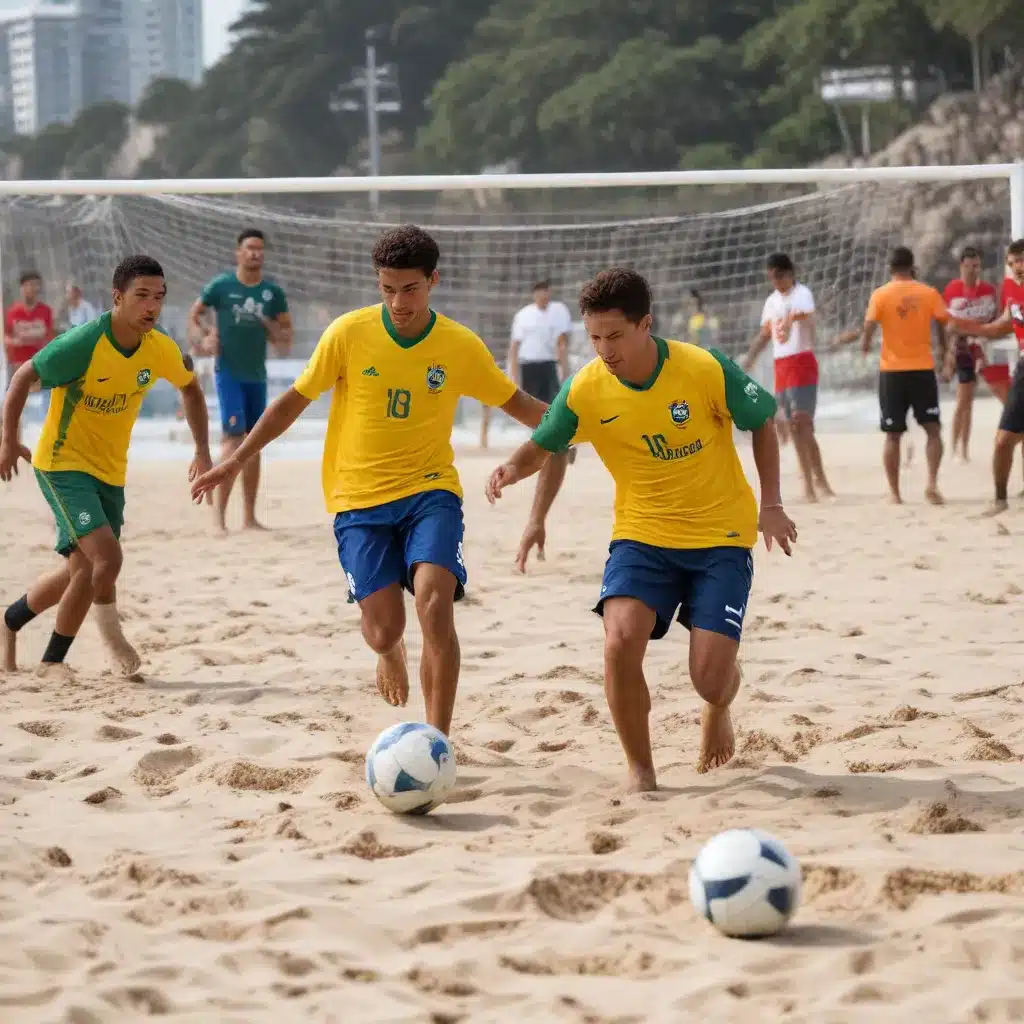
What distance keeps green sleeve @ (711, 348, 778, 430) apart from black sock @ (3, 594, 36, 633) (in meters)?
3.28

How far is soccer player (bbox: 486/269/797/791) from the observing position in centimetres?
Result: 481

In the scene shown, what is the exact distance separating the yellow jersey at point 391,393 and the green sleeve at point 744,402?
0.95 m

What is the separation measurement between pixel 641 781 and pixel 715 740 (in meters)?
0.37

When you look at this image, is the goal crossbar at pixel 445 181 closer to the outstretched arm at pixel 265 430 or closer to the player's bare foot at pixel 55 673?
the player's bare foot at pixel 55 673

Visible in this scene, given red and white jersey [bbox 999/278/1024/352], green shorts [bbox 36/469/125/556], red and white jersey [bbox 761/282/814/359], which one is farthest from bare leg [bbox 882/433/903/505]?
green shorts [bbox 36/469/125/556]

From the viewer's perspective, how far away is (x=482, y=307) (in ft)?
87.4

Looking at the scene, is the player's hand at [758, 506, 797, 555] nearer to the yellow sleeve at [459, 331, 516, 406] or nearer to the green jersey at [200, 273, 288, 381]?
the yellow sleeve at [459, 331, 516, 406]

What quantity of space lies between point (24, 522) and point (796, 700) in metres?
7.73

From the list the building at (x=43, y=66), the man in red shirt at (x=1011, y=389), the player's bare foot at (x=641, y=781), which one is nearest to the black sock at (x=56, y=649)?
the player's bare foot at (x=641, y=781)

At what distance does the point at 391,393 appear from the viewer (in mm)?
5434

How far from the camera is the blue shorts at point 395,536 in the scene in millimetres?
5395

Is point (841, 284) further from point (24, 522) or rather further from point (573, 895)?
point (573, 895)

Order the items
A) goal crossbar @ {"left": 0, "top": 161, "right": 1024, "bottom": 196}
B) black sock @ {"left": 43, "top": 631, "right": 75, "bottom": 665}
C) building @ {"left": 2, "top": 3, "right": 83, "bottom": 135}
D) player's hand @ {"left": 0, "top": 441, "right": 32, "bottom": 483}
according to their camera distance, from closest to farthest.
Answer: player's hand @ {"left": 0, "top": 441, "right": 32, "bottom": 483}, black sock @ {"left": 43, "top": 631, "right": 75, "bottom": 665}, goal crossbar @ {"left": 0, "top": 161, "right": 1024, "bottom": 196}, building @ {"left": 2, "top": 3, "right": 83, "bottom": 135}

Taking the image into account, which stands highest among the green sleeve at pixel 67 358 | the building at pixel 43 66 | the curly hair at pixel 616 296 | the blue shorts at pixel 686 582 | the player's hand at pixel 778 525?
the building at pixel 43 66
